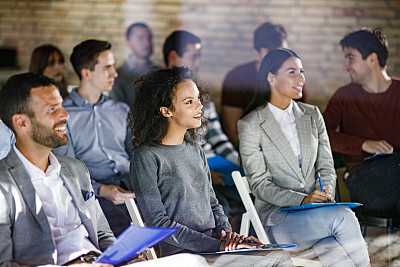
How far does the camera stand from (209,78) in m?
5.85

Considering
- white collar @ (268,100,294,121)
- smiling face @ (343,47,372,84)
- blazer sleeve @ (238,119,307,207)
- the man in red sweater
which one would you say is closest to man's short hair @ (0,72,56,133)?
blazer sleeve @ (238,119,307,207)

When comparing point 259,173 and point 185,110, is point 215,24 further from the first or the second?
point 185,110

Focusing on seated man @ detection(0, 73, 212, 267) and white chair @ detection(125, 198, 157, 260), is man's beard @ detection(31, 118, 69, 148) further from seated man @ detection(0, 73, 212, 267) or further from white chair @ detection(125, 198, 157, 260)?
white chair @ detection(125, 198, 157, 260)

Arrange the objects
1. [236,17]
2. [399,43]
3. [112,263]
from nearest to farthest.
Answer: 1. [112,263]
2. [399,43]
3. [236,17]

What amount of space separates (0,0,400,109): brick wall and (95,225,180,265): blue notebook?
316 centimetres

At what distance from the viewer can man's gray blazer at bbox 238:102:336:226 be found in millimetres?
2836

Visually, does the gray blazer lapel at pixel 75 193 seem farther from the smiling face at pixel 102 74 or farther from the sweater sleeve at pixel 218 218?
the smiling face at pixel 102 74

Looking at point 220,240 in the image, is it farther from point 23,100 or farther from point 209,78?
point 209,78

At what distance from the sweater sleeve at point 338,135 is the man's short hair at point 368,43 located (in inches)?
11.6

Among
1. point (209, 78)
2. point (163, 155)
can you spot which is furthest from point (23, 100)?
point (209, 78)

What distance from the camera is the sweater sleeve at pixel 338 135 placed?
125 inches

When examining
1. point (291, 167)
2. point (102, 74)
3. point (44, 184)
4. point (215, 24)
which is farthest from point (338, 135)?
point (215, 24)

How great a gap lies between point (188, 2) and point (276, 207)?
11.7ft

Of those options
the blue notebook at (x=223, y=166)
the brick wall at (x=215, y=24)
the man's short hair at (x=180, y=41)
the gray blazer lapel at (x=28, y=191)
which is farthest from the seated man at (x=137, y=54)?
the gray blazer lapel at (x=28, y=191)
